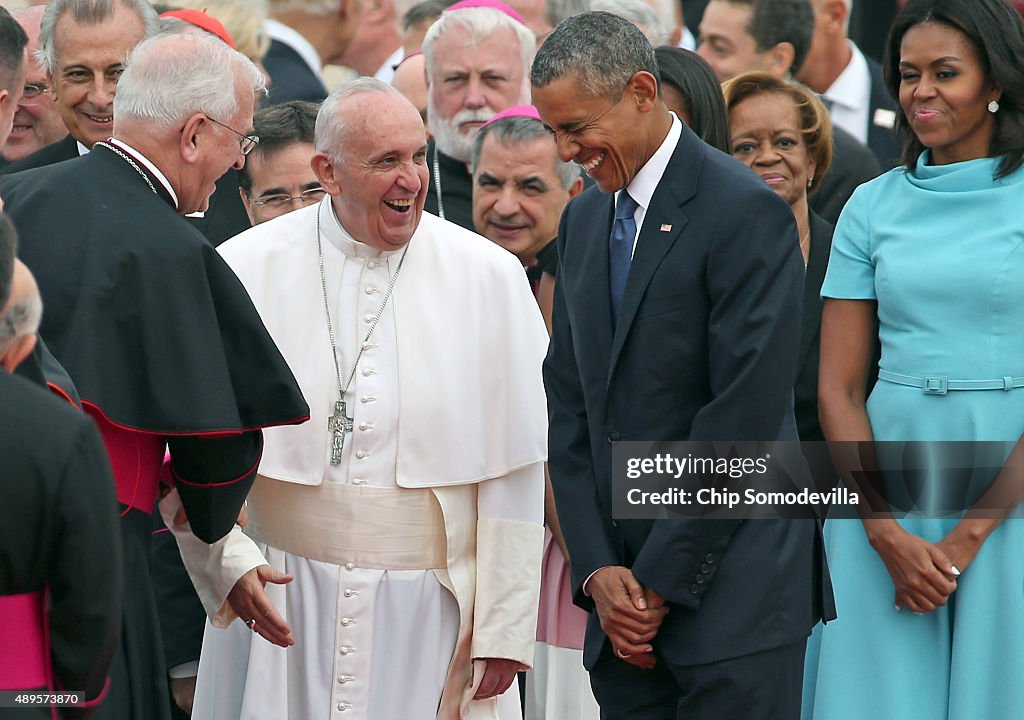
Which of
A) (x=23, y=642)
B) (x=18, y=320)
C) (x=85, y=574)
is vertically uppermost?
(x=18, y=320)

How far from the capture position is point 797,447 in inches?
165

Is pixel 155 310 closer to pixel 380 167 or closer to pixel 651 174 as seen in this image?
pixel 380 167

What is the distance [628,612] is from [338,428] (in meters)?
0.96

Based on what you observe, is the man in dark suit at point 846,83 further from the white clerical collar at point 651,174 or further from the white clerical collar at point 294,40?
the white clerical collar at point 651,174

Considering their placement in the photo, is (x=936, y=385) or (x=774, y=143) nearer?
(x=936, y=385)

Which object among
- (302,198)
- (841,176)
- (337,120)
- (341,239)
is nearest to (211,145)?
(337,120)

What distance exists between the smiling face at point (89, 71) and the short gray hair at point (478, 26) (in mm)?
1417

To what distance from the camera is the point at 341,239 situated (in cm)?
462

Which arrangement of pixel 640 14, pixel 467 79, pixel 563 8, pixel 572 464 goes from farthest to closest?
pixel 563 8, pixel 640 14, pixel 467 79, pixel 572 464

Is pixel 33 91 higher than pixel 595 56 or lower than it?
higher

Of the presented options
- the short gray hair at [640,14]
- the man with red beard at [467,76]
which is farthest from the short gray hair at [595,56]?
the short gray hair at [640,14]

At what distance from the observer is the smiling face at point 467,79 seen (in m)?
6.49

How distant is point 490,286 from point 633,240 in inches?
23.1

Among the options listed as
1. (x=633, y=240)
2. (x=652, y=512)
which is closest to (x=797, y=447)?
(x=652, y=512)
